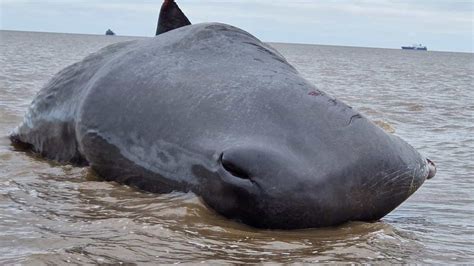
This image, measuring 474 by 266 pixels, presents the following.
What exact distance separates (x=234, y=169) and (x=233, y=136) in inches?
9.2

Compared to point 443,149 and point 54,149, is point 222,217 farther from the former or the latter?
point 443,149

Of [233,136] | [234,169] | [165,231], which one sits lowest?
[165,231]

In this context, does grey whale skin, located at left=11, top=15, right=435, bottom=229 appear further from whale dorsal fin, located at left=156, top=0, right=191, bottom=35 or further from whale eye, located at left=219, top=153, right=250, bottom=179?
whale dorsal fin, located at left=156, top=0, right=191, bottom=35

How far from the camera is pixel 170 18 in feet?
18.0

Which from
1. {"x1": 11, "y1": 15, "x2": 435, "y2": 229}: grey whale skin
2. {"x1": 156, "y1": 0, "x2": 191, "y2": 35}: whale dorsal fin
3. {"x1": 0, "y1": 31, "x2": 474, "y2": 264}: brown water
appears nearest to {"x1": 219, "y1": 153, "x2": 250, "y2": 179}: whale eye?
{"x1": 11, "y1": 15, "x2": 435, "y2": 229}: grey whale skin

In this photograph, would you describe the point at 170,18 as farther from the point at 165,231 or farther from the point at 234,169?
the point at 165,231

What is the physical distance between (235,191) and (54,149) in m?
1.97

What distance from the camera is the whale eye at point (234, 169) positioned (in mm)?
3768

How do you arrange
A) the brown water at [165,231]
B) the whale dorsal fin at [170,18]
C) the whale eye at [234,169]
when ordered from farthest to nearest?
the whale dorsal fin at [170,18], the whale eye at [234,169], the brown water at [165,231]

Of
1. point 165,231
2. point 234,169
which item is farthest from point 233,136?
point 165,231

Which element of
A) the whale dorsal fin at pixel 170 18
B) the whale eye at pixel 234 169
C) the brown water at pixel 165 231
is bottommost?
the brown water at pixel 165 231

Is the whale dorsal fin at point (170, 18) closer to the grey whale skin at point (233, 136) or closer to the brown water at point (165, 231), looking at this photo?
the grey whale skin at point (233, 136)

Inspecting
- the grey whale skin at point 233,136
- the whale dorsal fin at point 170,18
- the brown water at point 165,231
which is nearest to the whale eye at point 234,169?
the grey whale skin at point 233,136

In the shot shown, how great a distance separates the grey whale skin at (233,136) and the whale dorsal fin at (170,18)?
1.18ft
